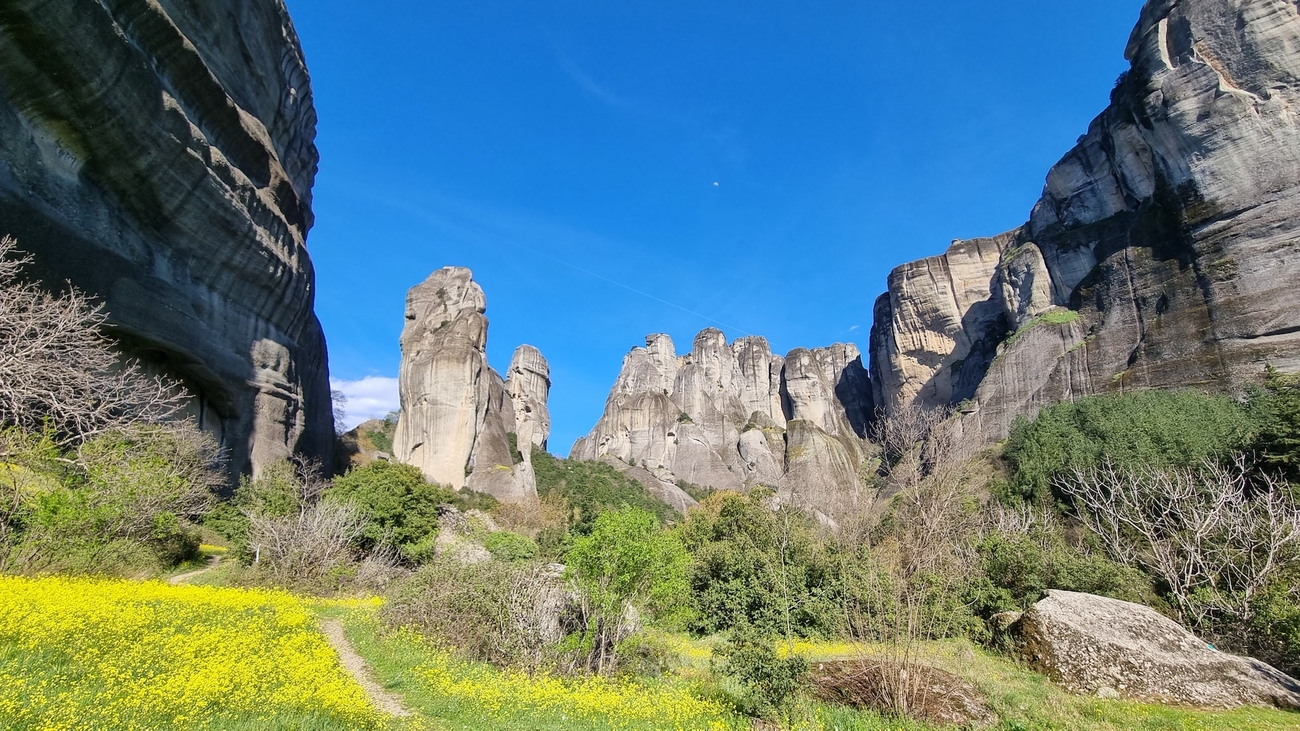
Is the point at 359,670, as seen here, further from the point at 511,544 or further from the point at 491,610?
the point at 511,544

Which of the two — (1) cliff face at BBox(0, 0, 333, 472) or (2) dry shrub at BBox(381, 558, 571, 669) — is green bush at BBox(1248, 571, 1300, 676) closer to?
(2) dry shrub at BBox(381, 558, 571, 669)

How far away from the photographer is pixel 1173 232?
107 feet

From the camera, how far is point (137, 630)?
24.3 ft

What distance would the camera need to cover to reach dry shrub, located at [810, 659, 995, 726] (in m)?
7.06

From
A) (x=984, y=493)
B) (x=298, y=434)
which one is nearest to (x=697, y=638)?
(x=984, y=493)

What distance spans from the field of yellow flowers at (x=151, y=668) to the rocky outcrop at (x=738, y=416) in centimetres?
4394

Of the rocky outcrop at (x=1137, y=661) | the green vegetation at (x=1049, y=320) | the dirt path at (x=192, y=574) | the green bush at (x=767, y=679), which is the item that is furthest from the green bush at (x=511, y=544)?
the green vegetation at (x=1049, y=320)

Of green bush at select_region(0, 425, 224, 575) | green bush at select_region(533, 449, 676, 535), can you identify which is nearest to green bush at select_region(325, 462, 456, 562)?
green bush at select_region(0, 425, 224, 575)

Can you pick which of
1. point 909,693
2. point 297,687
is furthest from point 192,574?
point 909,693

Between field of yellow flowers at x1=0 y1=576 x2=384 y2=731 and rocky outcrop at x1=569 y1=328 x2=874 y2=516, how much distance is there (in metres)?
43.9

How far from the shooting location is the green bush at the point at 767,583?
15.8 meters

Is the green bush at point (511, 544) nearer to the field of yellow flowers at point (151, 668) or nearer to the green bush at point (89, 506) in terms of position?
the green bush at point (89, 506)

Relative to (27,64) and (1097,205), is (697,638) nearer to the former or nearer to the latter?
(27,64)

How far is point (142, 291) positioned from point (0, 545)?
12055 millimetres
